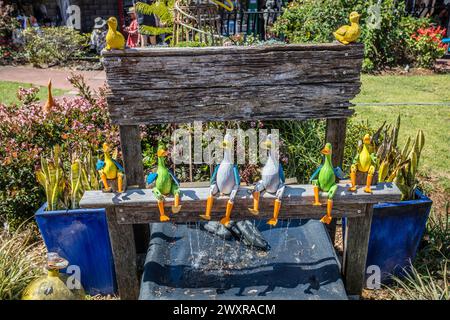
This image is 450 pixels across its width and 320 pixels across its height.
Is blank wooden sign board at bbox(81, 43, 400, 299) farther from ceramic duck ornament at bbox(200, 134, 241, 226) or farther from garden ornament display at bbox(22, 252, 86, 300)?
garden ornament display at bbox(22, 252, 86, 300)

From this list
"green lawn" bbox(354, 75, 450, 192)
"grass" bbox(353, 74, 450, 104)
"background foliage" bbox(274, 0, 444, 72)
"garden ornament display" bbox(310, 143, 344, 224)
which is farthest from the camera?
"background foliage" bbox(274, 0, 444, 72)

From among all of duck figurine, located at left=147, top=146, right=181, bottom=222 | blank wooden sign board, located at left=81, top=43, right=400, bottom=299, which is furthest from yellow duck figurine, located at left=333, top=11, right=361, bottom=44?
duck figurine, located at left=147, top=146, right=181, bottom=222

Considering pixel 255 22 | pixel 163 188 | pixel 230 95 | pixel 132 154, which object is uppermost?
pixel 255 22

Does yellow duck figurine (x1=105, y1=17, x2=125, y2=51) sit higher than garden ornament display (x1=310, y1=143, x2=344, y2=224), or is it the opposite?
yellow duck figurine (x1=105, y1=17, x2=125, y2=51)

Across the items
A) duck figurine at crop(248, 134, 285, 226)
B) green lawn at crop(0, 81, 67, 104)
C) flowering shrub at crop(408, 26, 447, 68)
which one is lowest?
green lawn at crop(0, 81, 67, 104)

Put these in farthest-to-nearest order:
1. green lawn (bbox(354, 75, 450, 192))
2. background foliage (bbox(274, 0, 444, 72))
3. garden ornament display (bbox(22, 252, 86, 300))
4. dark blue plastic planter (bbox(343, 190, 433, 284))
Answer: background foliage (bbox(274, 0, 444, 72)), green lawn (bbox(354, 75, 450, 192)), dark blue plastic planter (bbox(343, 190, 433, 284)), garden ornament display (bbox(22, 252, 86, 300))

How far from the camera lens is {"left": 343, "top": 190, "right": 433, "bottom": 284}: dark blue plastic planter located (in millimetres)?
3160

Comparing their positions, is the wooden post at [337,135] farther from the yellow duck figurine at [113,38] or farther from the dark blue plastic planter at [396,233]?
the yellow duck figurine at [113,38]

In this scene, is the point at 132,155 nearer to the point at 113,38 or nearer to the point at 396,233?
the point at 113,38

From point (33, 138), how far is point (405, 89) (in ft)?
23.1

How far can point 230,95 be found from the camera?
Result: 112 inches

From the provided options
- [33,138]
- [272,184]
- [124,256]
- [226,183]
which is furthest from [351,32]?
[33,138]

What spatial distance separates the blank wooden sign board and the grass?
16.5ft

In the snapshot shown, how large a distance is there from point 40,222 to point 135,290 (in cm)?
85
